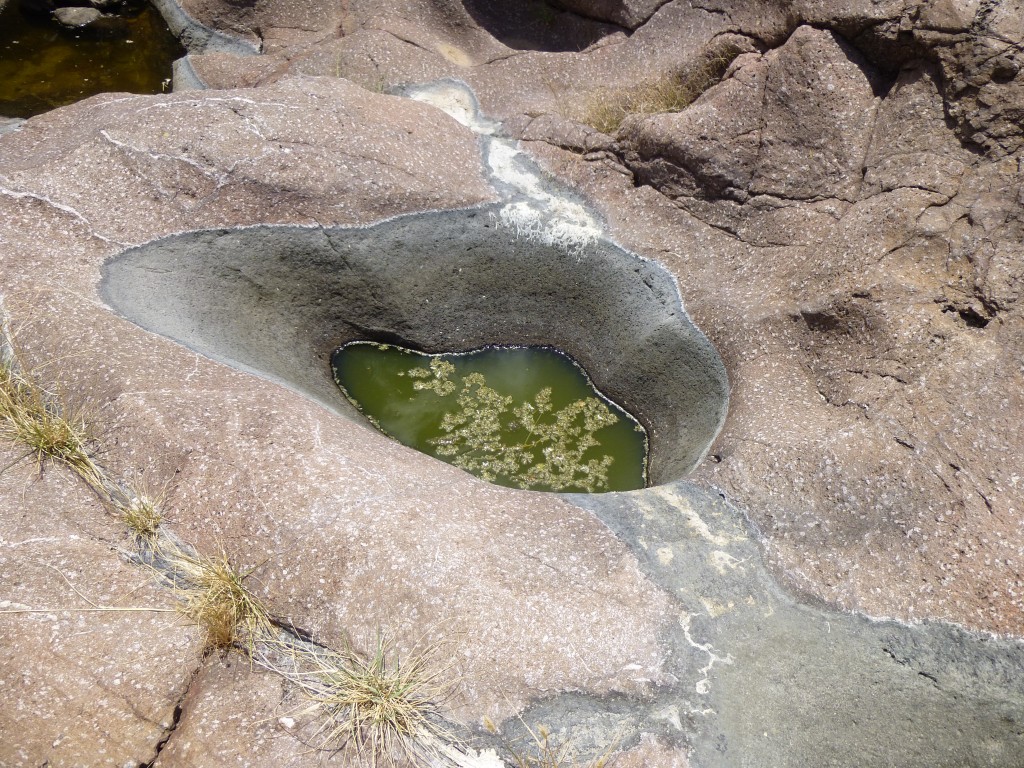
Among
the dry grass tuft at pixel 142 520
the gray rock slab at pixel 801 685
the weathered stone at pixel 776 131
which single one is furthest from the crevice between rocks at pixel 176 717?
the weathered stone at pixel 776 131

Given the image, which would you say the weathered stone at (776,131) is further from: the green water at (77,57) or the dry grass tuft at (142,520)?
the green water at (77,57)

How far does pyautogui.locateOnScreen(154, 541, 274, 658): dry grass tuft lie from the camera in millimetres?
3170

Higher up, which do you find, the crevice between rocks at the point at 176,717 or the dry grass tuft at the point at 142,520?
the dry grass tuft at the point at 142,520

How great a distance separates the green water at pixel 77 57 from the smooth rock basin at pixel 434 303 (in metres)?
3.80

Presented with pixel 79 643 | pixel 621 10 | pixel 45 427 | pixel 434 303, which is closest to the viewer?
pixel 79 643

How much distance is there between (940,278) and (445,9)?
16.6 ft

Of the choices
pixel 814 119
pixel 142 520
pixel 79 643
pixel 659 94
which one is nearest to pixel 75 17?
pixel 659 94

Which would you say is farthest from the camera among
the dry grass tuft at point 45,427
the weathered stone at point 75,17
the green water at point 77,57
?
the weathered stone at point 75,17

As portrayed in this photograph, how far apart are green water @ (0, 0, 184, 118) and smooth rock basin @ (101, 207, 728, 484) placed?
380cm

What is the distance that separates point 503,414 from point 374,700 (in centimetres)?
262

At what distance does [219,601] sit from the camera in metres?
3.22

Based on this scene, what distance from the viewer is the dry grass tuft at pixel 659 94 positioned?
5.71 metres

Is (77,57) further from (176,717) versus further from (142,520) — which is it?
(176,717)

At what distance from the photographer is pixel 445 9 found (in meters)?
7.29
